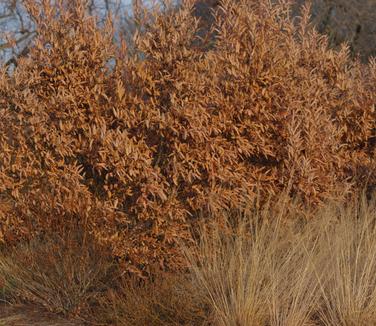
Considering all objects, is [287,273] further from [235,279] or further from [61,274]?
[61,274]

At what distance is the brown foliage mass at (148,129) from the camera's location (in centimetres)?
570

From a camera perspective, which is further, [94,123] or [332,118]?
[332,118]

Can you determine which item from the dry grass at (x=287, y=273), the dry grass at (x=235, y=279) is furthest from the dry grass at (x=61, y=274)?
the dry grass at (x=287, y=273)

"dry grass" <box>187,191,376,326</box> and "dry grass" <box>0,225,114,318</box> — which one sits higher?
"dry grass" <box>187,191,376,326</box>

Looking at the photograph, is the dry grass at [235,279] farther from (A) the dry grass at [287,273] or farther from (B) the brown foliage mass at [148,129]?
(B) the brown foliage mass at [148,129]

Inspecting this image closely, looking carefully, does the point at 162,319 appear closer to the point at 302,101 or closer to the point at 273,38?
the point at 302,101

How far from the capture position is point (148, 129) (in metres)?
5.82

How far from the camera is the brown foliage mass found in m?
5.70

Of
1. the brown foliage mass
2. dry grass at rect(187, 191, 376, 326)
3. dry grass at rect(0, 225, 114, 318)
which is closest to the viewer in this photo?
dry grass at rect(187, 191, 376, 326)

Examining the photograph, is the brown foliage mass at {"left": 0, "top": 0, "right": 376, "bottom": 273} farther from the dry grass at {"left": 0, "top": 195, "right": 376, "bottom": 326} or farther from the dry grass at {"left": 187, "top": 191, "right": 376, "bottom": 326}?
the dry grass at {"left": 187, "top": 191, "right": 376, "bottom": 326}

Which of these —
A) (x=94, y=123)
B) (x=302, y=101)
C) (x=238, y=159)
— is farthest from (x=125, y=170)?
(x=302, y=101)

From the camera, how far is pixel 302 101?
6.41 metres

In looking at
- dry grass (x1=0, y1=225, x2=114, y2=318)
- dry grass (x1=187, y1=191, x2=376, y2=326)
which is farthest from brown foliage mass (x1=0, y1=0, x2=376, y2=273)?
dry grass (x1=187, y1=191, x2=376, y2=326)

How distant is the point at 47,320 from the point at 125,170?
139 centimetres
